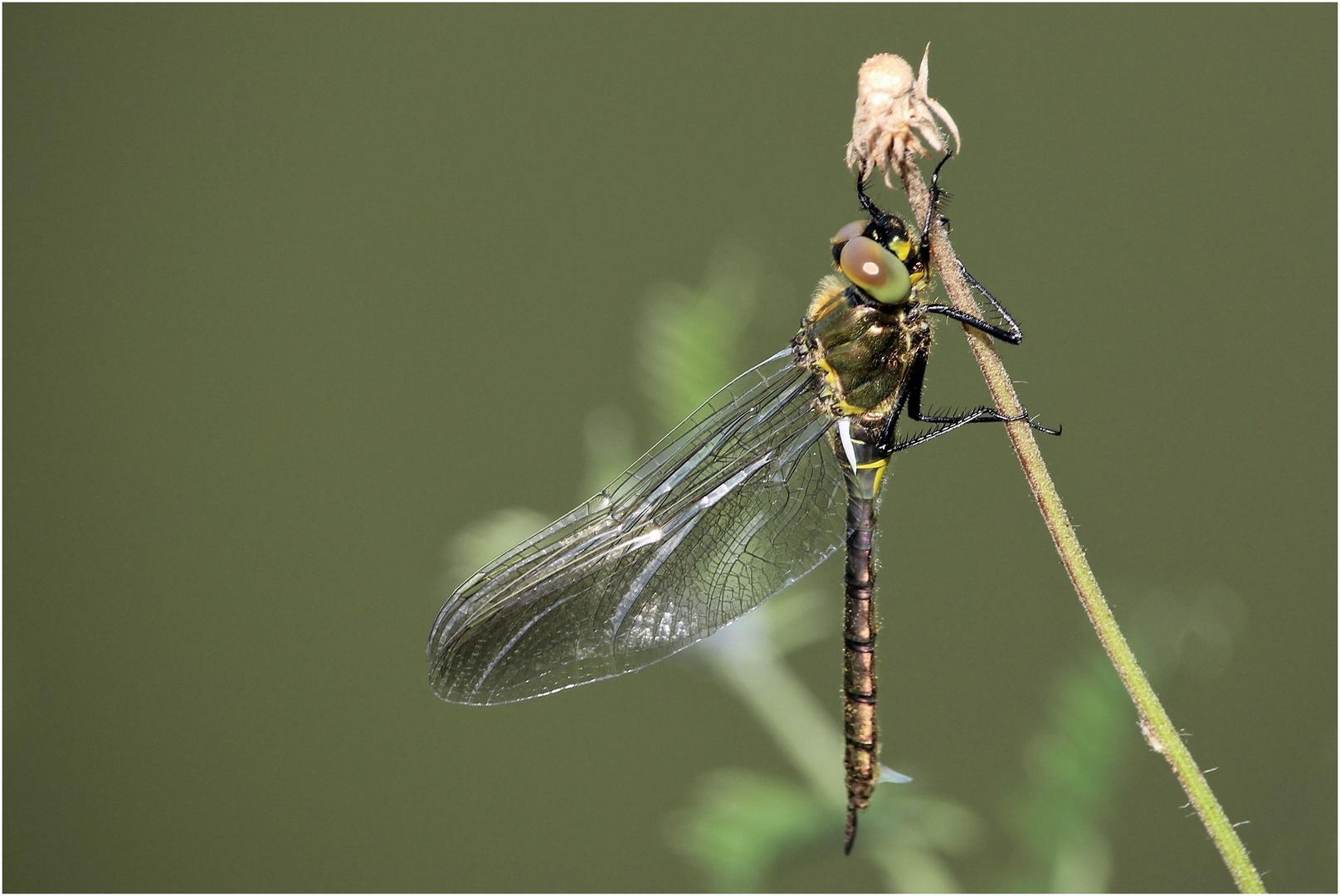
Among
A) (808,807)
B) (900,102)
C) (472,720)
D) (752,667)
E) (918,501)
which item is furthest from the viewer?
(472,720)

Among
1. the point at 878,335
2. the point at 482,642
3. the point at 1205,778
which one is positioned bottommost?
the point at 1205,778

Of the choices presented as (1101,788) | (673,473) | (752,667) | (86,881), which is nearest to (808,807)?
(752,667)

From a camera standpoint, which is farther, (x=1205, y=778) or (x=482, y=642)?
(x=482, y=642)

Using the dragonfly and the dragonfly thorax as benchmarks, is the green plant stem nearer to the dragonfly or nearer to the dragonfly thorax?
the dragonfly thorax

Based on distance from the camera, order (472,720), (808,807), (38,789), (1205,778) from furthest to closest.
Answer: (38,789), (472,720), (808,807), (1205,778)

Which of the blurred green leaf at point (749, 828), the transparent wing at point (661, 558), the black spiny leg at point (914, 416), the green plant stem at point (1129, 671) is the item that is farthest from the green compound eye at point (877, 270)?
the blurred green leaf at point (749, 828)

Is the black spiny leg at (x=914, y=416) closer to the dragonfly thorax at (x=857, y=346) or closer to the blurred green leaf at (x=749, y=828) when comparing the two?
the dragonfly thorax at (x=857, y=346)

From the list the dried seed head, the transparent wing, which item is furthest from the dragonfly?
the dried seed head

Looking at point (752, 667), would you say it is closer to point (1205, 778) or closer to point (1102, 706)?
point (1102, 706)
